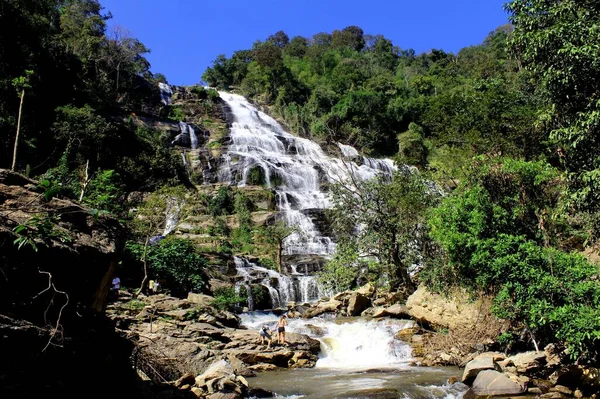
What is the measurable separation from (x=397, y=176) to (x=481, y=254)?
6717 mm

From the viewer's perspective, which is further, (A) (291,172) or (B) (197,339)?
(A) (291,172)

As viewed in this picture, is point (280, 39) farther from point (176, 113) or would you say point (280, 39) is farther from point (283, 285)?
point (283, 285)

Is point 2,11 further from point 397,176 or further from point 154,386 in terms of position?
point 154,386

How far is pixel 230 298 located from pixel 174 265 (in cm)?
269

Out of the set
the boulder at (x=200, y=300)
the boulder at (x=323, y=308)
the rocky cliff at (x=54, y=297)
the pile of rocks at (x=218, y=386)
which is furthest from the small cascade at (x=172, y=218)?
the rocky cliff at (x=54, y=297)

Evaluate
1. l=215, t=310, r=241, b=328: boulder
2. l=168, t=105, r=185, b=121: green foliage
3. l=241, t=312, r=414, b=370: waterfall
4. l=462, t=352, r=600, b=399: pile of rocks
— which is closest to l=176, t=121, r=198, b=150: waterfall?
l=168, t=105, r=185, b=121: green foliage

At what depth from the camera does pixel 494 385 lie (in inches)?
313

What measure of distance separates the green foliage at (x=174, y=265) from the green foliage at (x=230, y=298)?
963 millimetres

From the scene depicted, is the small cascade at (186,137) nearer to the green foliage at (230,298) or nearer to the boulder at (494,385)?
the green foliage at (230,298)

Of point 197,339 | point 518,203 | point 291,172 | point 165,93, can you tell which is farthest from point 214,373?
point 165,93

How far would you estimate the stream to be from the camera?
830cm

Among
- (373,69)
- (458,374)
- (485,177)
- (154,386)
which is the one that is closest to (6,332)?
(154,386)

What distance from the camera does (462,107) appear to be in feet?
92.6

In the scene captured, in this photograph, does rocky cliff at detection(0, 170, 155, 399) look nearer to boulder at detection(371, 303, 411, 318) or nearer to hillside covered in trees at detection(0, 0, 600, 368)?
hillside covered in trees at detection(0, 0, 600, 368)
